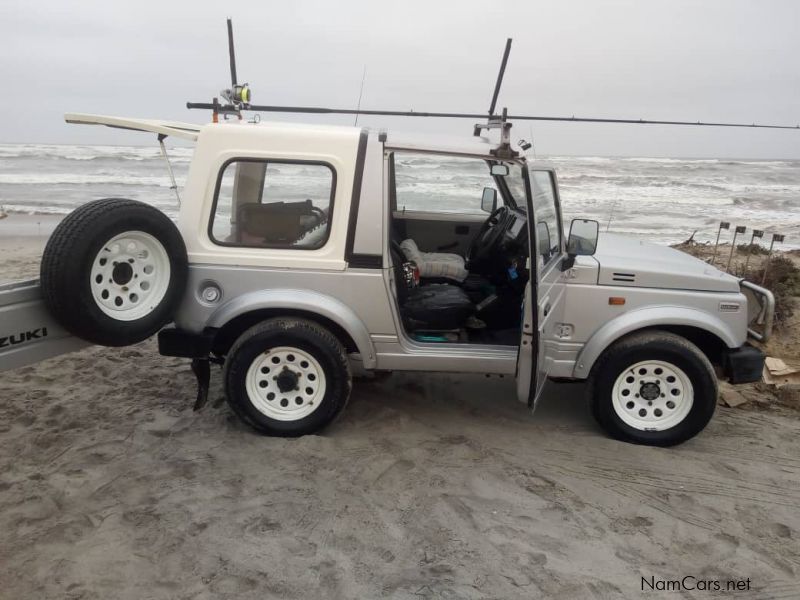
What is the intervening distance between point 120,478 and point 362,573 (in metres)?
1.64

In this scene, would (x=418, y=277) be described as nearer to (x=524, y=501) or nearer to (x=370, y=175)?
(x=370, y=175)

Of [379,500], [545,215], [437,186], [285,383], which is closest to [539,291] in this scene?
[545,215]

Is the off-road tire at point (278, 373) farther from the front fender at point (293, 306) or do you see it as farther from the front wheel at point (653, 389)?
Result: the front wheel at point (653, 389)

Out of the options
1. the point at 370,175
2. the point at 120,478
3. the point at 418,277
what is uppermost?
the point at 370,175

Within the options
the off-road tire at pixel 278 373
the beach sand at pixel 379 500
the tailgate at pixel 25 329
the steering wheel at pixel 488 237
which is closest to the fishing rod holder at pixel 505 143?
the steering wheel at pixel 488 237

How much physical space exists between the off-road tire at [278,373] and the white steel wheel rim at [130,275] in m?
0.62

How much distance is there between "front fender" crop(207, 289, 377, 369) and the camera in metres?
4.08

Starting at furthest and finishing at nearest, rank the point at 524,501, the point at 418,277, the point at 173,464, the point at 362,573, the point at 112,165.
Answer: the point at 112,165 → the point at 418,277 → the point at 173,464 → the point at 524,501 → the point at 362,573

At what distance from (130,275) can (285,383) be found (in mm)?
1167

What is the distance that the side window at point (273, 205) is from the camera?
4.08 m

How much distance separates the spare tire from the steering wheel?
227 cm

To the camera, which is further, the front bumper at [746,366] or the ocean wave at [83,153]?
the ocean wave at [83,153]

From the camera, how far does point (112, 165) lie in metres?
28.0

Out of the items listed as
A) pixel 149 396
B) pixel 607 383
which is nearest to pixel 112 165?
pixel 149 396
